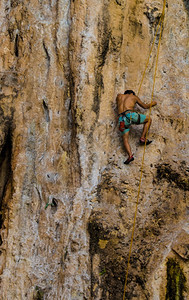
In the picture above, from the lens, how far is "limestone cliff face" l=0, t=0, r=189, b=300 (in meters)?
5.70

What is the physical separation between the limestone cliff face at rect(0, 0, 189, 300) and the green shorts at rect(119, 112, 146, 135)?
0.36m

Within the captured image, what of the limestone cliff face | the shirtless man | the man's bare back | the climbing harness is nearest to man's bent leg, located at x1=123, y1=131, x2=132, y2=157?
the shirtless man

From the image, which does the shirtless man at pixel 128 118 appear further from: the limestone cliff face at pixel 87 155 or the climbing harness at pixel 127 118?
the limestone cliff face at pixel 87 155

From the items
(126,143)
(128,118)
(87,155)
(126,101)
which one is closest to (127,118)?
(128,118)

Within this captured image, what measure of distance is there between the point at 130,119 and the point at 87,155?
1.12 meters

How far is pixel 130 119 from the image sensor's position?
268 inches

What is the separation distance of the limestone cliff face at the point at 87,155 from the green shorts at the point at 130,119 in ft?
1.19

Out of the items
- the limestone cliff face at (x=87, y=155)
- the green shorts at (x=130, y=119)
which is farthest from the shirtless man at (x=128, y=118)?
the limestone cliff face at (x=87, y=155)

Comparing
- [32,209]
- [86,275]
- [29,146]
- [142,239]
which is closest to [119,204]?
[142,239]

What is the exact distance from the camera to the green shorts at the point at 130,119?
268 inches

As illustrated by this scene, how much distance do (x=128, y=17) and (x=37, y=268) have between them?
5716 mm

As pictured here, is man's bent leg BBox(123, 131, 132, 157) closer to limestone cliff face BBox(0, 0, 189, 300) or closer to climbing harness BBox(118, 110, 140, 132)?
climbing harness BBox(118, 110, 140, 132)

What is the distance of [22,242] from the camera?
21.7ft

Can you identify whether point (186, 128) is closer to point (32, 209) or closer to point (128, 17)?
point (128, 17)
